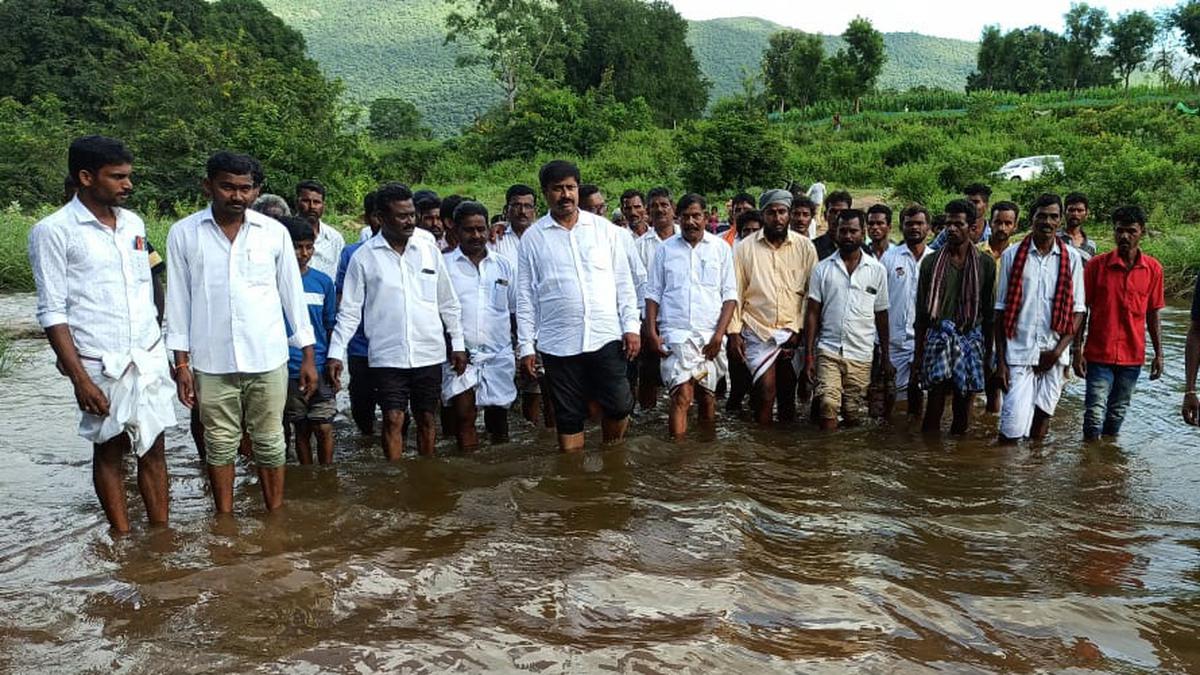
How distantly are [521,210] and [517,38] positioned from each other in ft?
129

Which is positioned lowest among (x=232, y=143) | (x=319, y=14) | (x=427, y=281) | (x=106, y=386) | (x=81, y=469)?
(x=81, y=469)

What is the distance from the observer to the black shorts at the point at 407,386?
5102 mm

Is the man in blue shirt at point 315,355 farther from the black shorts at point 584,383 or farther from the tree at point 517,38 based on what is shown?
the tree at point 517,38

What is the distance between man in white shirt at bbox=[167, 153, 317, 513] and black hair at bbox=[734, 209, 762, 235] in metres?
4.02

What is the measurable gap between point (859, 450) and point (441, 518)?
282 centimetres

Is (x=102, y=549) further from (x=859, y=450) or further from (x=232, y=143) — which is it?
(x=232, y=143)

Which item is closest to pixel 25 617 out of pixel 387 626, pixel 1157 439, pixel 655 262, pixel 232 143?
pixel 387 626

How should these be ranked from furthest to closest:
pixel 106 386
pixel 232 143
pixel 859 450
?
pixel 232 143 → pixel 859 450 → pixel 106 386

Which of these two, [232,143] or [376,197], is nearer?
[376,197]

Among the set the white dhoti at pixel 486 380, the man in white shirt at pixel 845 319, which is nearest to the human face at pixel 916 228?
the man in white shirt at pixel 845 319

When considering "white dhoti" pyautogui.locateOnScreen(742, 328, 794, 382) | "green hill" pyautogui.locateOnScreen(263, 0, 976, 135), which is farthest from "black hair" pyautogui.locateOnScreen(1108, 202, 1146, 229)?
"green hill" pyautogui.locateOnScreen(263, 0, 976, 135)

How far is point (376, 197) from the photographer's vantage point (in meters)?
5.24

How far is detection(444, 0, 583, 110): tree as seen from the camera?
→ 140 ft

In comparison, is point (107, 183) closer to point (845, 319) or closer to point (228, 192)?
point (228, 192)
